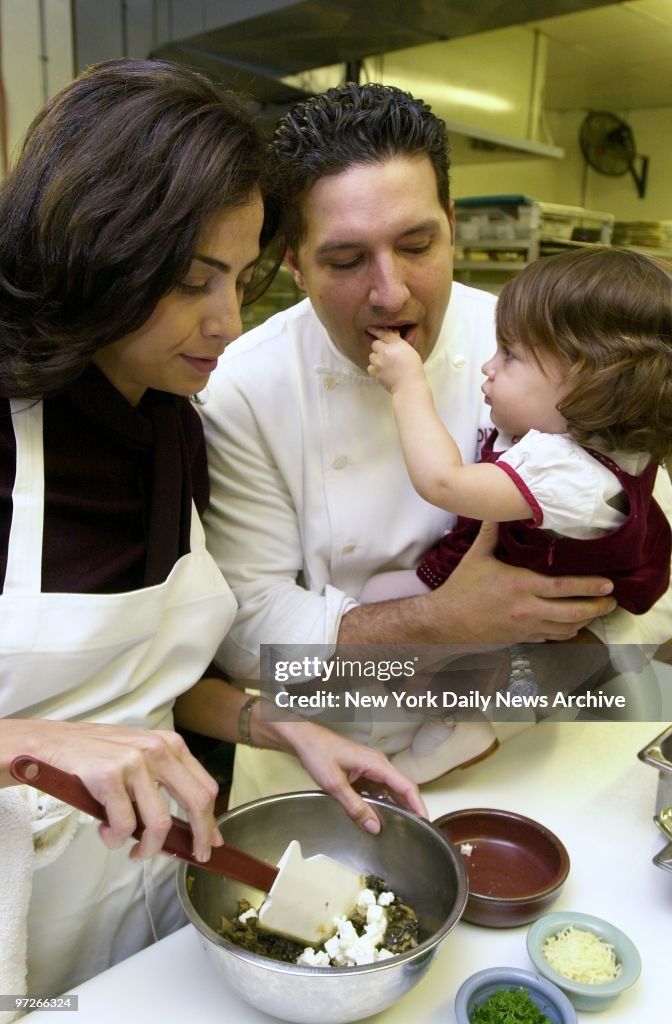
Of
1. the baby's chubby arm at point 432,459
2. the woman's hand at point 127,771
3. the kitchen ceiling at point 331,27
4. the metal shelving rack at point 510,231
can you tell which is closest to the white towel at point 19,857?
the woman's hand at point 127,771

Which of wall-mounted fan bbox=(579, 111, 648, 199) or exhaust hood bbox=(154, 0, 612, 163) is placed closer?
exhaust hood bbox=(154, 0, 612, 163)

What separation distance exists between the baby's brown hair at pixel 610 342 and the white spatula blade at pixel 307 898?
0.63 meters

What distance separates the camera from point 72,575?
1.02 meters

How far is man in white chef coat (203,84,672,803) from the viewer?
1.28 m

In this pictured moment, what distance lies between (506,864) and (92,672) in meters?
0.58

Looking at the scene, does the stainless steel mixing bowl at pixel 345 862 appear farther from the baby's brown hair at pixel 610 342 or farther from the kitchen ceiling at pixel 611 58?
the kitchen ceiling at pixel 611 58

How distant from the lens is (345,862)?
1.09 m

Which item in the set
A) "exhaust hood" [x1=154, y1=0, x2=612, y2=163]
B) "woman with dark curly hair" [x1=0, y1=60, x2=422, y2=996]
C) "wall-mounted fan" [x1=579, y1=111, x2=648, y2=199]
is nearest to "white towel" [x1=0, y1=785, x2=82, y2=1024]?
"woman with dark curly hair" [x1=0, y1=60, x2=422, y2=996]

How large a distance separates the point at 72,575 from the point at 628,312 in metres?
0.79

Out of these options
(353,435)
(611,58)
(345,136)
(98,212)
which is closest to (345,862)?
(353,435)

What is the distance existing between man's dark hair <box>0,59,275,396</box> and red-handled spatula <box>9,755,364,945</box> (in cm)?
53

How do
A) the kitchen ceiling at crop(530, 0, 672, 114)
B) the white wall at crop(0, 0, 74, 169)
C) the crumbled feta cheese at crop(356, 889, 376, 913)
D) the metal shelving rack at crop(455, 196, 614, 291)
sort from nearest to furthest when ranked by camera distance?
the crumbled feta cheese at crop(356, 889, 376, 913), the white wall at crop(0, 0, 74, 169), the metal shelving rack at crop(455, 196, 614, 291), the kitchen ceiling at crop(530, 0, 672, 114)

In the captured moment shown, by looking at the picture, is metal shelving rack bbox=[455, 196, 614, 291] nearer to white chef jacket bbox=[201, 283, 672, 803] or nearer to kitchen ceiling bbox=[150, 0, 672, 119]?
kitchen ceiling bbox=[150, 0, 672, 119]

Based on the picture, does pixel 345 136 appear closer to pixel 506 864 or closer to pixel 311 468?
pixel 311 468
